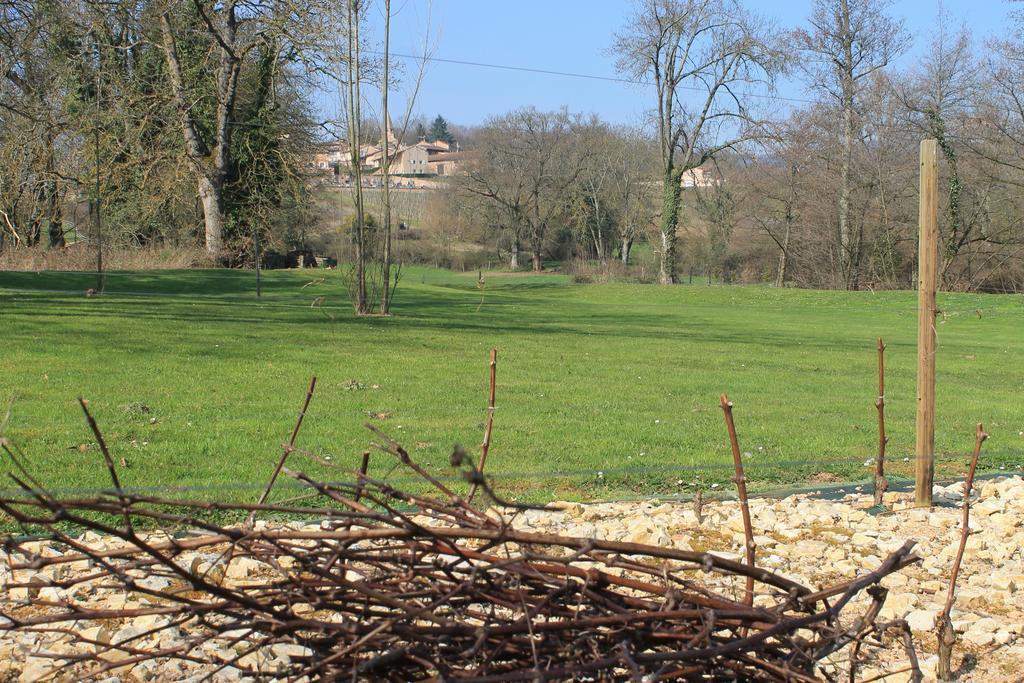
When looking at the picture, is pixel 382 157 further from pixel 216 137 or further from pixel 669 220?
Result: pixel 669 220

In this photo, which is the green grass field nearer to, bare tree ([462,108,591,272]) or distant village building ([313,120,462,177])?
distant village building ([313,120,462,177])

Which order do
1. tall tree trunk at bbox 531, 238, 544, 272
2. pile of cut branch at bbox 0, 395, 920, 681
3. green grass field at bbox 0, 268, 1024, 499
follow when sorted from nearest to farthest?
pile of cut branch at bbox 0, 395, 920, 681 → green grass field at bbox 0, 268, 1024, 499 → tall tree trunk at bbox 531, 238, 544, 272

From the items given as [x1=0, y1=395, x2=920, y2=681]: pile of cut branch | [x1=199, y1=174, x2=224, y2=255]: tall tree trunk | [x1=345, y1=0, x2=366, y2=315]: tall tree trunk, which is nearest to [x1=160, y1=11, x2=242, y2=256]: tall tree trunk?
[x1=199, y1=174, x2=224, y2=255]: tall tree trunk

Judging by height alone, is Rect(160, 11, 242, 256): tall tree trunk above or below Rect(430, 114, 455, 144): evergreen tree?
below

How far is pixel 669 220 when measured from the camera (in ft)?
143

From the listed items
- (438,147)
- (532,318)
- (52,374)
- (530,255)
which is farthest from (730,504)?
(438,147)

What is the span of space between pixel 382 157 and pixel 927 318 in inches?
566

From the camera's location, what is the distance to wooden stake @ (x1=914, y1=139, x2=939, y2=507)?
5.90 metres

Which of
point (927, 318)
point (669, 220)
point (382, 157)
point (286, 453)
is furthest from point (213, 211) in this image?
point (286, 453)

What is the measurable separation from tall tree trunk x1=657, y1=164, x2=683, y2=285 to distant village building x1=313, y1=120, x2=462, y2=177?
35.0ft

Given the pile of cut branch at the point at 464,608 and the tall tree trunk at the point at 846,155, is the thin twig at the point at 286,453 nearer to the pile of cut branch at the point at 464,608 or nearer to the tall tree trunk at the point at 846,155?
the pile of cut branch at the point at 464,608

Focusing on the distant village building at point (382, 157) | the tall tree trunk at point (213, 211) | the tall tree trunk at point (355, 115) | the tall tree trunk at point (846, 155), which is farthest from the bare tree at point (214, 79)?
the tall tree trunk at point (846, 155)

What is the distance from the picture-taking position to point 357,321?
18766 mm

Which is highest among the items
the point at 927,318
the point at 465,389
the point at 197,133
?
the point at 197,133
